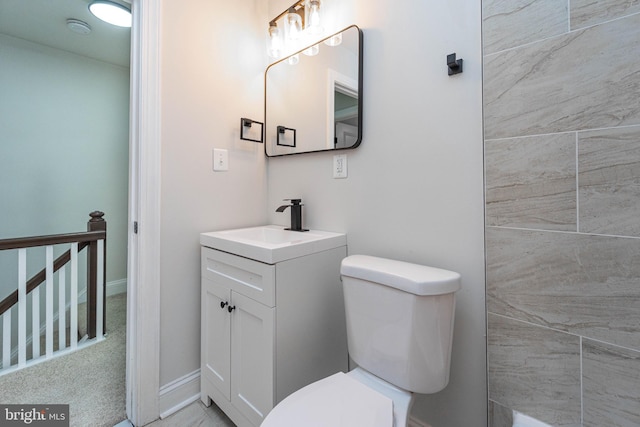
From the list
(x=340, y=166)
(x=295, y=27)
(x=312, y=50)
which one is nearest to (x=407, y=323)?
(x=340, y=166)

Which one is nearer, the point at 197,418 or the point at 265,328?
the point at 265,328

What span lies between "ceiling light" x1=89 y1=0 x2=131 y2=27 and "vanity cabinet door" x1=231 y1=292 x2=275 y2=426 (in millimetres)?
2119

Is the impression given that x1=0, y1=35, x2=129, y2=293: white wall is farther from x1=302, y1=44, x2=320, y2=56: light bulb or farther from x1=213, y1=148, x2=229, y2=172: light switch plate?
x1=302, y1=44, x2=320, y2=56: light bulb

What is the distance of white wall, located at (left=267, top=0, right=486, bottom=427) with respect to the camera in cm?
103

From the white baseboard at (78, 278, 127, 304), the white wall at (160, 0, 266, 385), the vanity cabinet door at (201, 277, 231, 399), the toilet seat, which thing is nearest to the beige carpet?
the white wall at (160, 0, 266, 385)

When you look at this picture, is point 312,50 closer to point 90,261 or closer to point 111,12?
point 111,12

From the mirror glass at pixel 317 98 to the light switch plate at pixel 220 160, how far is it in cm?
28

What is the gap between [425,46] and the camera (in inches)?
44.4

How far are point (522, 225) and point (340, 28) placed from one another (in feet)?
3.95

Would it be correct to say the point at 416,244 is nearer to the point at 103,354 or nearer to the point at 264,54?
the point at 264,54

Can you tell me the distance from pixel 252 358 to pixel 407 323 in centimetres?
64

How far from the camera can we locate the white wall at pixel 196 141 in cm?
136

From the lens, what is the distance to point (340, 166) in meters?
1.42

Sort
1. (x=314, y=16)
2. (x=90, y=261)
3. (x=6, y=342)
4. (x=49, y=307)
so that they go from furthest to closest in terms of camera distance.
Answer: (x=90, y=261)
(x=49, y=307)
(x=6, y=342)
(x=314, y=16)
